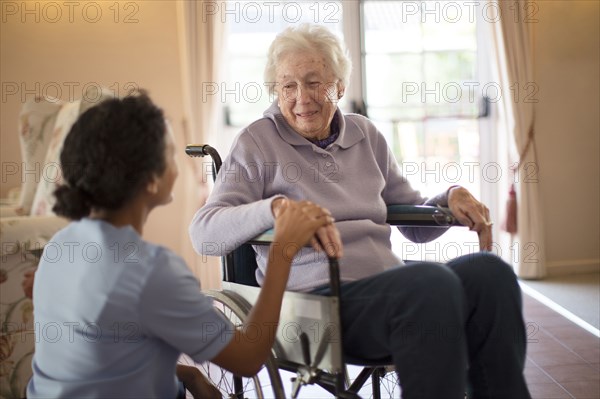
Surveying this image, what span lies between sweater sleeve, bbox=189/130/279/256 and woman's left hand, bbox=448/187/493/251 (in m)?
0.50

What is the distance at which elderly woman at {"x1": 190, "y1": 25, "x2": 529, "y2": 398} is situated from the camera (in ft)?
4.53

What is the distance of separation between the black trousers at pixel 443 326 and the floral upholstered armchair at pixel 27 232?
3.58ft

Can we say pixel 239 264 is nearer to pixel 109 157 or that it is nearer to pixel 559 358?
pixel 109 157

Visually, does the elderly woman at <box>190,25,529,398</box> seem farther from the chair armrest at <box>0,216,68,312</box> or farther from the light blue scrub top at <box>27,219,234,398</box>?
the chair armrest at <box>0,216,68,312</box>

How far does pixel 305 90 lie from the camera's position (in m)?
1.90

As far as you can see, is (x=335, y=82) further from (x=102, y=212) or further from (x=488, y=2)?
(x=488, y=2)

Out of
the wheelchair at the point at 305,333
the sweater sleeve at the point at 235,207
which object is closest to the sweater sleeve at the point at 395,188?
the wheelchair at the point at 305,333

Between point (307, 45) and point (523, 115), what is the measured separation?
2902 millimetres

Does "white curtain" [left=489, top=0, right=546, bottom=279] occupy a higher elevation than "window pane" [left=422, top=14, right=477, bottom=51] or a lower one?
lower

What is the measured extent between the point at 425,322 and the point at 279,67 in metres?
0.88

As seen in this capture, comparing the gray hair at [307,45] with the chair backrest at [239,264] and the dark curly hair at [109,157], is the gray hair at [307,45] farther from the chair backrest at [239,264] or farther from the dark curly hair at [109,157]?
the dark curly hair at [109,157]

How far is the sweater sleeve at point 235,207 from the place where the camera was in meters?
1.56

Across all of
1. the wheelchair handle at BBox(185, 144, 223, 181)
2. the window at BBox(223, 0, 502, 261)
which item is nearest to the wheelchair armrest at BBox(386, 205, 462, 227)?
the wheelchair handle at BBox(185, 144, 223, 181)

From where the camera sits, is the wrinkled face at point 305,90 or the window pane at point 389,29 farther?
the window pane at point 389,29
